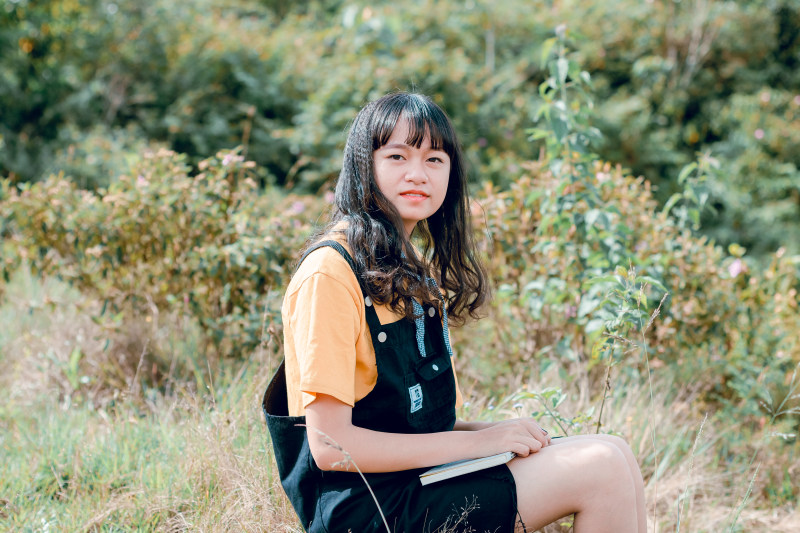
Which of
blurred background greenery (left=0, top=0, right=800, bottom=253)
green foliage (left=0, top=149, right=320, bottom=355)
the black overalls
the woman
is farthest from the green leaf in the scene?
blurred background greenery (left=0, top=0, right=800, bottom=253)

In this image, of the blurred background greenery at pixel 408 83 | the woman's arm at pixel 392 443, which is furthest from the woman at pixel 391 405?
the blurred background greenery at pixel 408 83

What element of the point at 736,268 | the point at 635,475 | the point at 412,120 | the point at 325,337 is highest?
the point at 412,120

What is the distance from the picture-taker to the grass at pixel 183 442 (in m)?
2.30

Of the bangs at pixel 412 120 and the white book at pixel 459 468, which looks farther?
the bangs at pixel 412 120

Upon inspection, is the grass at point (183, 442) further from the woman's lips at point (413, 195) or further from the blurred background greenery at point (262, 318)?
the woman's lips at point (413, 195)

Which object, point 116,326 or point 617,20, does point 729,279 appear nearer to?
point 116,326

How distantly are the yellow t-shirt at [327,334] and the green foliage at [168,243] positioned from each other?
1624 millimetres

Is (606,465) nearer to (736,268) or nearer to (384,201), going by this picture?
(384,201)

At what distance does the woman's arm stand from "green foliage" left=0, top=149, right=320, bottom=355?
1.75 metres

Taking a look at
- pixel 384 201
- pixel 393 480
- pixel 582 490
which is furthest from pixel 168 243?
pixel 582 490

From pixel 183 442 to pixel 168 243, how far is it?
131cm

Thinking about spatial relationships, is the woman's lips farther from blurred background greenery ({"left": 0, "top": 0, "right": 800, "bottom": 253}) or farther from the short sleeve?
blurred background greenery ({"left": 0, "top": 0, "right": 800, "bottom": 253})

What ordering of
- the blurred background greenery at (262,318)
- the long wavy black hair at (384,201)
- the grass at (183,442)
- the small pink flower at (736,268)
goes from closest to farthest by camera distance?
1. the long wavy black hair at (384,201)
2. the grass at (183,442)
3. the blurred background greenery at (262,318)
4. the small pink flower at (736,268)

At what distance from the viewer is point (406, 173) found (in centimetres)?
195
